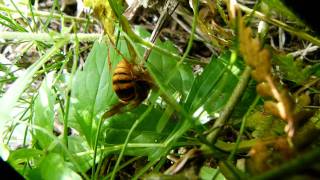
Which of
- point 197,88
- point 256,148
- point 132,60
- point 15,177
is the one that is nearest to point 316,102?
point 197,88

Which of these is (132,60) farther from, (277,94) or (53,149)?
(277,94)

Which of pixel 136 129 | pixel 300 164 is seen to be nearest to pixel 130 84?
pixel 136 129

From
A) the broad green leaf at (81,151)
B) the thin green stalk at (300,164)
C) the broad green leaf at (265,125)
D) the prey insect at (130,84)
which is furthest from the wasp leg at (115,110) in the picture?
the thin green stalk at (300,164)

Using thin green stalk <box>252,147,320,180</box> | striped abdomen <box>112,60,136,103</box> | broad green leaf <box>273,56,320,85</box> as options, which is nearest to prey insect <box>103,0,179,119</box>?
striped abdomen <box>112,60,136,103</box>

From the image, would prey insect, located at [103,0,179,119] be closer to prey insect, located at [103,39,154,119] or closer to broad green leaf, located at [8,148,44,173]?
prey insect, located at [103,39,154,119]

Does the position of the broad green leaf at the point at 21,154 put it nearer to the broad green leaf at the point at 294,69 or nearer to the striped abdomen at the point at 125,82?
the striped abdomen at the point at 125,82

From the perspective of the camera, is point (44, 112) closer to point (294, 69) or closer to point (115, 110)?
point (115, 110)
